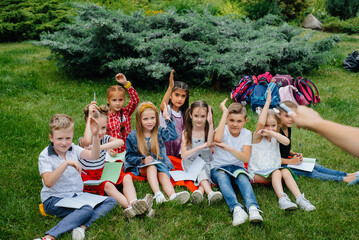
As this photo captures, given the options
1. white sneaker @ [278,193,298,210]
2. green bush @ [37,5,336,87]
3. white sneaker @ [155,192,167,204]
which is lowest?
white sneaker @ [278,193,298,210]

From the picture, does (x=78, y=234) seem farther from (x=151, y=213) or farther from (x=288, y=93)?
(x=288, y=93)

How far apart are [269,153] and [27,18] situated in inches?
415

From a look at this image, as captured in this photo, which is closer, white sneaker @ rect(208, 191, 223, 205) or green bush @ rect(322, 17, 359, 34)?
white sneaker @ rect(208, 191, 223, 205)

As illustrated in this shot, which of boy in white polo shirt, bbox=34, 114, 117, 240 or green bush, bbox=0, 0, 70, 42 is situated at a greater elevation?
green bush, bbox=0, 0, 70, 42

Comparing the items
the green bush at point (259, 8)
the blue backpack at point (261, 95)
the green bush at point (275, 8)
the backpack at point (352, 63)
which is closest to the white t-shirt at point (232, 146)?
the blue backpack at point (261, 95)

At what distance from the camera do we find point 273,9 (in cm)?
1381

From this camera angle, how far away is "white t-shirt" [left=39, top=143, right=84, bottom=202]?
292cm

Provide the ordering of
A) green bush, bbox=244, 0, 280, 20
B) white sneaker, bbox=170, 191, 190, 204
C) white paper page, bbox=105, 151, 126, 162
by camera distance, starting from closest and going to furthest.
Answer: white sneaker, bbox=170, 191, 190, 204
white paper page, bbox=105, 151, 126, 162
green bush, bbox=244, 0, 280, 20

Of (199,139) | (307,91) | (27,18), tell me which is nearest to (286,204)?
(199,139)

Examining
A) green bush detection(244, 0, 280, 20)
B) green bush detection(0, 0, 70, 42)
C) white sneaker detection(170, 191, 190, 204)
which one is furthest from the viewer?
green bush detection(244, 0, 280, 20)

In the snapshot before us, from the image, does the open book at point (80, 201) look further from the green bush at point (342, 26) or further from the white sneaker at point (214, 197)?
the green bush at point (342, 26)

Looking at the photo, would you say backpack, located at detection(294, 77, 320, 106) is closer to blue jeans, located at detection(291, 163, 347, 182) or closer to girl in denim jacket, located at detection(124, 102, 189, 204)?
blue jeans, located at detection(291, 163, 347, 182)

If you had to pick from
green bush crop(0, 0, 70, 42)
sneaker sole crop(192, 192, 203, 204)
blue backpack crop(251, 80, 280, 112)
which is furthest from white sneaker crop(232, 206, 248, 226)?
green bush crop(0, 0, 70, 42)

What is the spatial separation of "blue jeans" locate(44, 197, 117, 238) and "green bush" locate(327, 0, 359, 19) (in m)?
17.3
